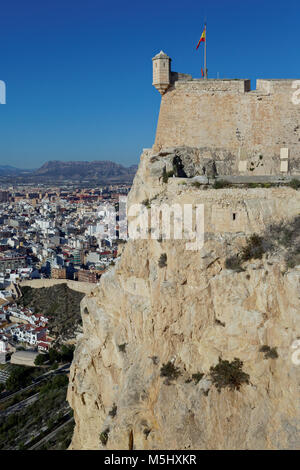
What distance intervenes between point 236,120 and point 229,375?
8.23m

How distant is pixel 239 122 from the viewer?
584 inches

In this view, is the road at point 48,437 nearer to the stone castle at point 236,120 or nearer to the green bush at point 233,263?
the stone castle at point 236,120

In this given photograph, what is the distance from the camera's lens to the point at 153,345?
12352mm

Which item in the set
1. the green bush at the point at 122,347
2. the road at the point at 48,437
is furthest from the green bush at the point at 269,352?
the road at the point at 48,437

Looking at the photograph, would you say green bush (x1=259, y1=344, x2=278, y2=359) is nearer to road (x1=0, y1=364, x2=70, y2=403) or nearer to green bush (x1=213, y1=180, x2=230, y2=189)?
green bush (x1=213, y1=180, x2=230, y2=189)

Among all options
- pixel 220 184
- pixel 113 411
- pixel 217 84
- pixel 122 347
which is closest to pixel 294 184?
pixel 220 184

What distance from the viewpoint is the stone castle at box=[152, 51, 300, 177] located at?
578 inches

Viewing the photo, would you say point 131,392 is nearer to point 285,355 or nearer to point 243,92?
point 285,355

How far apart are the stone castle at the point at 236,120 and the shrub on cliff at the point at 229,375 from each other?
6.40 m

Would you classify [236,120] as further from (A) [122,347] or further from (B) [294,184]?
(A) [122,347]

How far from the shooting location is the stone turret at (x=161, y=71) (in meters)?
14.4

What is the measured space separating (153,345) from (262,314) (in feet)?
10.9

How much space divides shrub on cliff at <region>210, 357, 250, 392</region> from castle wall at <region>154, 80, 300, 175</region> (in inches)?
253

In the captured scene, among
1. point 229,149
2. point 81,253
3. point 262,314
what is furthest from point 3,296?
point 262,314
